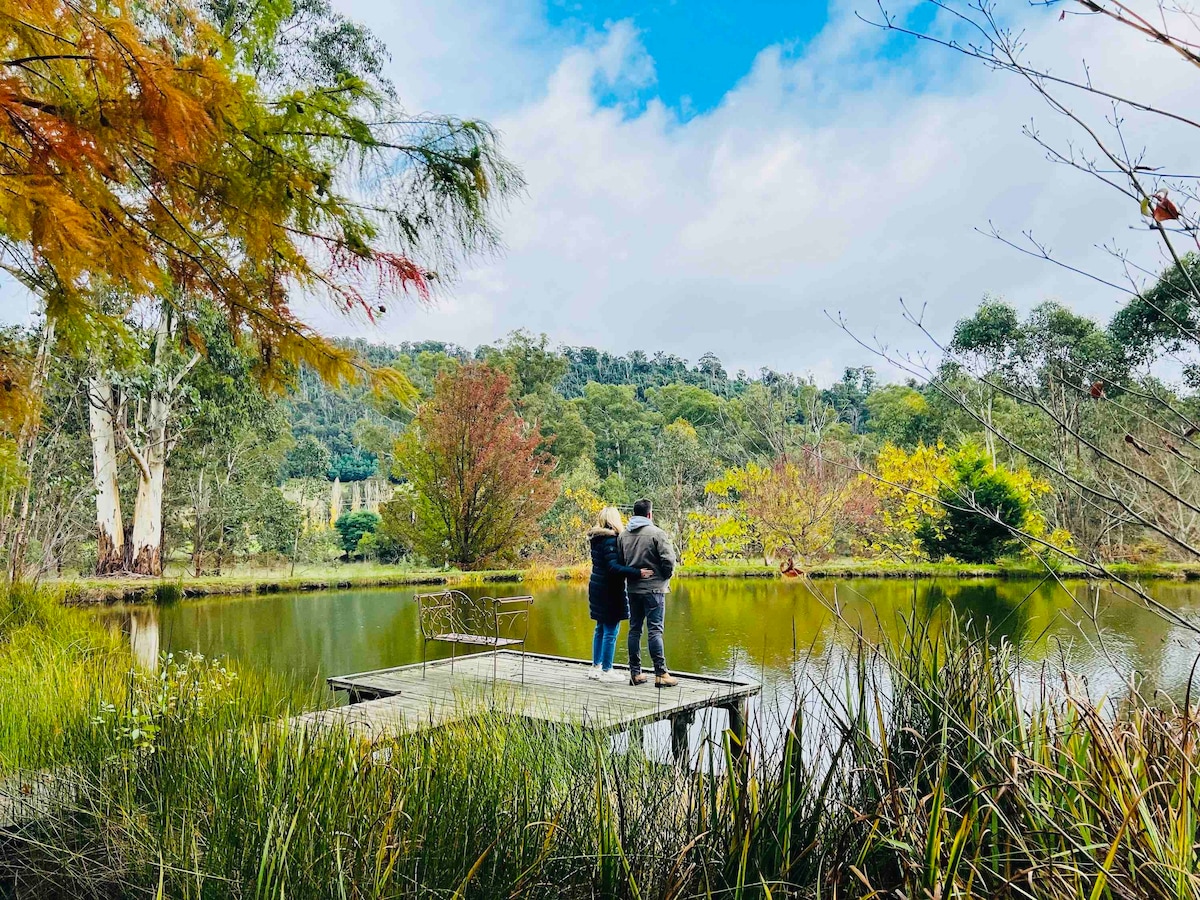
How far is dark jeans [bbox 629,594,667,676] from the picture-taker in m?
5.48

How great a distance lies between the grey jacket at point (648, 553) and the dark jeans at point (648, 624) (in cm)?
6

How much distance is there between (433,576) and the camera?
17.4 meters

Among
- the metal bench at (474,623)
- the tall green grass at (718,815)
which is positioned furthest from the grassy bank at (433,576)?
the tall green grass at (718,815)

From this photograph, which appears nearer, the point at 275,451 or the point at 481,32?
the point at 481,32

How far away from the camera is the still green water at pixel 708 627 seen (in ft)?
25.5

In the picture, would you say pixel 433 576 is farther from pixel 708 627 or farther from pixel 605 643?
pixel 605 643

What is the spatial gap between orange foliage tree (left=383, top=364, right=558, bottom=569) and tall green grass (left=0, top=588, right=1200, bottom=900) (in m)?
15.5

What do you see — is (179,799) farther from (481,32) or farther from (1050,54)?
(481,32)

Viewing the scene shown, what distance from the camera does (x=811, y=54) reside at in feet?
Answer: 13.1

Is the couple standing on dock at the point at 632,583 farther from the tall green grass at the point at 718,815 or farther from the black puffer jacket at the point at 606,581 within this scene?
the tall green grass at the point at 718,815

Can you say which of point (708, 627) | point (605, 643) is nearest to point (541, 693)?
point (605, 643)

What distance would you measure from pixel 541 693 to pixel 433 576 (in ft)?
40.7

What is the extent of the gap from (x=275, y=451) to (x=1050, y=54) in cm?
2280

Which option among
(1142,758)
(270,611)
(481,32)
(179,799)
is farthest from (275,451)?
(1142,758)
